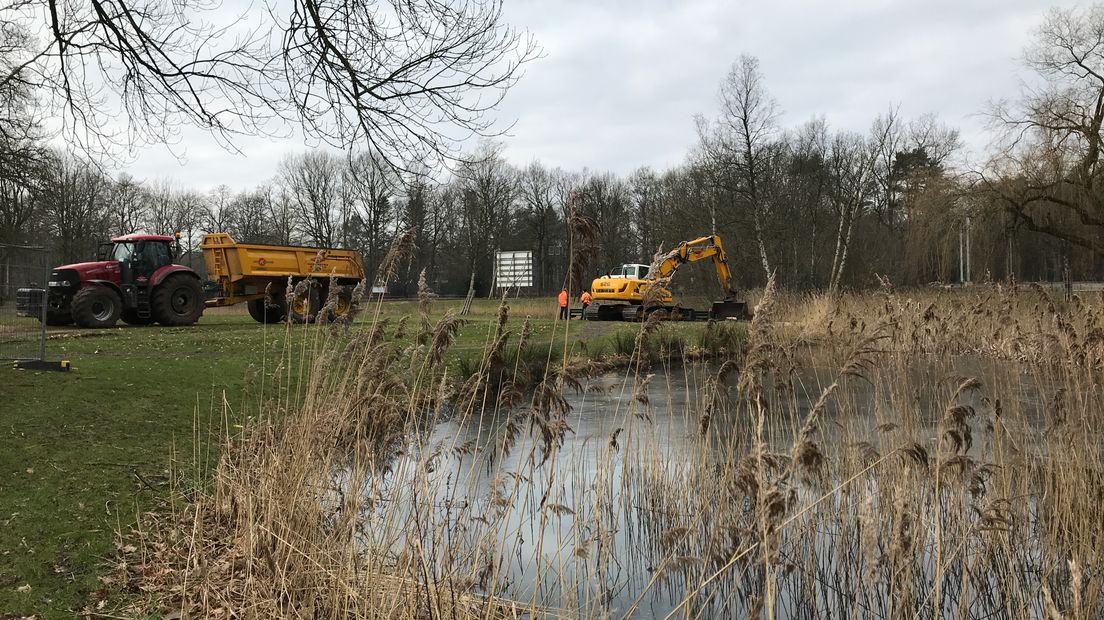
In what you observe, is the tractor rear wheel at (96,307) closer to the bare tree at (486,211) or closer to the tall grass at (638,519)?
the bare tree at (486,211)

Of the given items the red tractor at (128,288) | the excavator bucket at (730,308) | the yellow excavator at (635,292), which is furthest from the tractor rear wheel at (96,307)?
the excavator bucket at (730,308)

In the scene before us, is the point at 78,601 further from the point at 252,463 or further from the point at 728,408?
the point at 728,408

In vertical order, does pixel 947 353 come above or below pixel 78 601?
above

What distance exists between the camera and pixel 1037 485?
4.82 meters

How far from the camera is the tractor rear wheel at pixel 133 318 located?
18781mm

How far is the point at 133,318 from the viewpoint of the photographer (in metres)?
19.0

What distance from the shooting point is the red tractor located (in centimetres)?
1753

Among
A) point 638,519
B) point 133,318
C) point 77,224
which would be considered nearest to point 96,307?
point 133,318

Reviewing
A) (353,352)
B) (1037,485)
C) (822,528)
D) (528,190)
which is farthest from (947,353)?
(528,190)

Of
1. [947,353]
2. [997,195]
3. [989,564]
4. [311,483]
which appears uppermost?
[997,195]

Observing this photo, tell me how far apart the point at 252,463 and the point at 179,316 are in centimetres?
1606

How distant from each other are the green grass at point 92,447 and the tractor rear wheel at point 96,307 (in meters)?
5.64

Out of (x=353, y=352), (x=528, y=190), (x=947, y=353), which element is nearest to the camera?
(x=353, y=352)

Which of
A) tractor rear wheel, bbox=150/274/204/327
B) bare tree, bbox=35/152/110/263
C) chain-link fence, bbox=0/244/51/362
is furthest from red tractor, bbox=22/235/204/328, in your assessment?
bare tree, bbox=35/152/110/263
